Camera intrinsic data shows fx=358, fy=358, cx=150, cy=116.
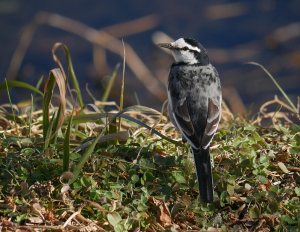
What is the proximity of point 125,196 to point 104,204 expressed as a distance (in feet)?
0.77

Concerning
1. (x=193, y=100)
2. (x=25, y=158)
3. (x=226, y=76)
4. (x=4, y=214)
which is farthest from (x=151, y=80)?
(x=4, y=214)

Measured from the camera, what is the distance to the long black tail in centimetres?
255

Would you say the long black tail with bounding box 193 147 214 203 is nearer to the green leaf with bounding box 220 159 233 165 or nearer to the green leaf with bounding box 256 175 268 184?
the green leaf with bounding box 220 159 233 165

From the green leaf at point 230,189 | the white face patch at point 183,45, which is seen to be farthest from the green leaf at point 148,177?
the white face patch at point 183,45

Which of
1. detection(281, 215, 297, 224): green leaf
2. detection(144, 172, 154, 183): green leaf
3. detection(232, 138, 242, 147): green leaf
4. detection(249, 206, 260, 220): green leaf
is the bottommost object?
detection(281, 215, 297, 224): green leaf

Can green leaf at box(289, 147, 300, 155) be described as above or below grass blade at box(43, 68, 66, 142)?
below

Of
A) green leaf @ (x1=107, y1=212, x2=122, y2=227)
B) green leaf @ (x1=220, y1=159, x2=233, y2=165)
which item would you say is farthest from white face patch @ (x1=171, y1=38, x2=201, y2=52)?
green leaf @ (x1=107, y1=212, x2=122, y2=227)

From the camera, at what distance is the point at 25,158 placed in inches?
114

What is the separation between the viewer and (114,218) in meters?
2.35

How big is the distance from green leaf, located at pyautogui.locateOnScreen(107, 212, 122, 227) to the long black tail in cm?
62

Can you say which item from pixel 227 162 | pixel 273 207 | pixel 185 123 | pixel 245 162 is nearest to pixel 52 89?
pixel 185 123

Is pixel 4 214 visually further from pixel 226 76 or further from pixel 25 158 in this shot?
pixel 226 76

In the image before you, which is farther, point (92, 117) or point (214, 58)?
point (214, 58)

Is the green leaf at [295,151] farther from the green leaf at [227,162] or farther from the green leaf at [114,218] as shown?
the green leaf at [114,218]
